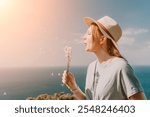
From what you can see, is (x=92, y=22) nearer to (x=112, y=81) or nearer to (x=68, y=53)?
(x=68, y=53)

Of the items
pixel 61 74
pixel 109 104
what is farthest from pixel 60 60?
pixel 109 104

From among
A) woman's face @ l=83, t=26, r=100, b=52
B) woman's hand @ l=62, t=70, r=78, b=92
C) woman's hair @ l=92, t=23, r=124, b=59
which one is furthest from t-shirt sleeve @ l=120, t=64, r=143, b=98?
woman's hand @ l=62, t=70, r=78, b=92

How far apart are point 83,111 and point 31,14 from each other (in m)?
0.72

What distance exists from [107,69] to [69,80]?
0.91ft

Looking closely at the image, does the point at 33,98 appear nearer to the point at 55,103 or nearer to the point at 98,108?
the point at 55,103

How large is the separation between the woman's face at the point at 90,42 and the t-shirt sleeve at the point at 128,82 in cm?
23

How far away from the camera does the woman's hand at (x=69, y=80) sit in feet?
8.07

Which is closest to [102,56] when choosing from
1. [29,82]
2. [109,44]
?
[109,44]

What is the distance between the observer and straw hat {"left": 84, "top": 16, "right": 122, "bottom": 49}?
2307 millimetres

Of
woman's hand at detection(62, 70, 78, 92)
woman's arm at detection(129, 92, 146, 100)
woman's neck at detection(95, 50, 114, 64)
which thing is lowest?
woman's arm at detection(129, 92, 146, 100)

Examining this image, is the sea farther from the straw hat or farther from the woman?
the straw hat

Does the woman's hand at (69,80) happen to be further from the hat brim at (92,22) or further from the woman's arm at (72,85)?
the hat brim at (92,22)

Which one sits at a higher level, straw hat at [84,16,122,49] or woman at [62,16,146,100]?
straw hat at [84,16,122,49]

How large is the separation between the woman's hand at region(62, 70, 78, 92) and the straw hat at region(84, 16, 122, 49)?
0.36 metres
